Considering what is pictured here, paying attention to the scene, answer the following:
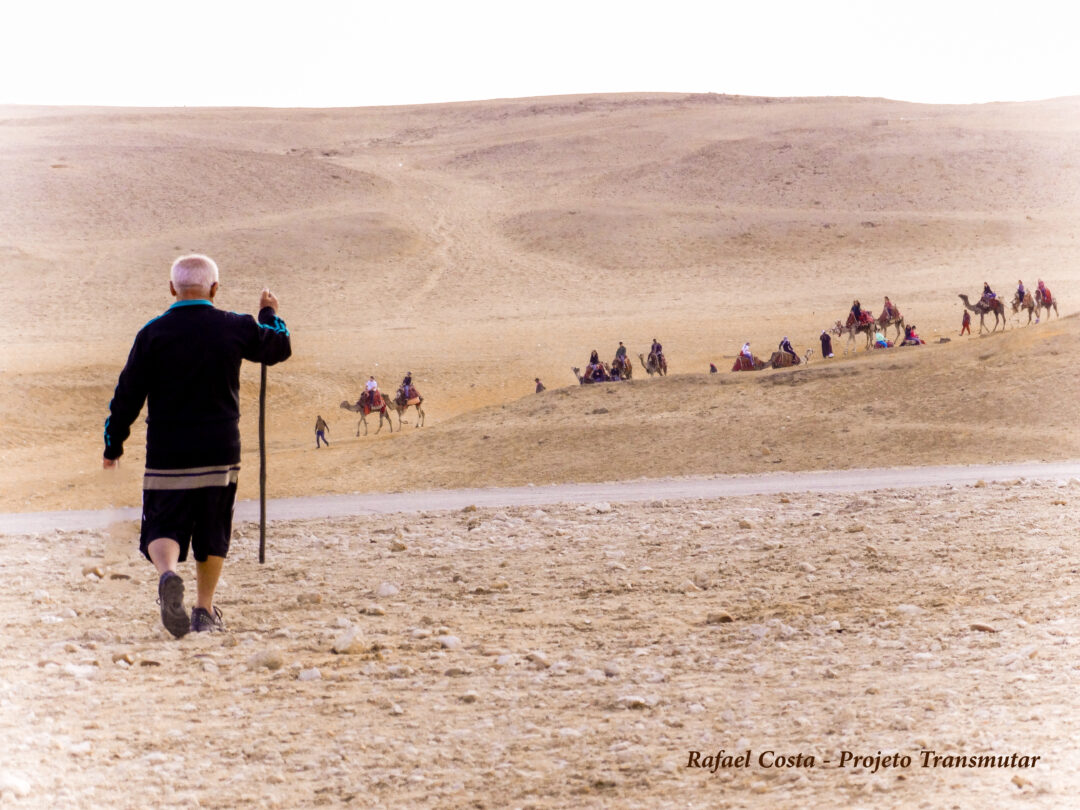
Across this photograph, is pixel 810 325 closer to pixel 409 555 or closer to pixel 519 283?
pixel 519 283

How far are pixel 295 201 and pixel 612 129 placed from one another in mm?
38177

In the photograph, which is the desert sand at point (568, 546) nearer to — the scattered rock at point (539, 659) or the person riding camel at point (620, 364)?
the scattered rock at point (539, 659)

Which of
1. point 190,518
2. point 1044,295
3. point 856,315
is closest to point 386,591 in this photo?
point 190,518

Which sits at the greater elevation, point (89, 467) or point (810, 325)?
point (810, 325)

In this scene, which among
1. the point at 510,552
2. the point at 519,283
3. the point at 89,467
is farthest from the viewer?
the point at 519,283

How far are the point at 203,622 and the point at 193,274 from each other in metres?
2.13

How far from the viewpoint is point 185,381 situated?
714 centimetres

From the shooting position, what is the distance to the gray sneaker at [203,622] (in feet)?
24.5

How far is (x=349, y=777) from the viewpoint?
16.1 feet

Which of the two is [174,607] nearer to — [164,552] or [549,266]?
[164,552]

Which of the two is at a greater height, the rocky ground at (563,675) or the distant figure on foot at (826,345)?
the distant figure on foot at (826,345)

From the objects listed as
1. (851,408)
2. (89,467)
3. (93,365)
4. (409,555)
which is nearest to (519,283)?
(93,365)

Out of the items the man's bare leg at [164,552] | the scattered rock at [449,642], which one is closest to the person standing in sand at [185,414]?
the man's bare leg at [164,552]

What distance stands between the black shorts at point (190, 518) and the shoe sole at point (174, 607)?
0.28 m
